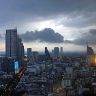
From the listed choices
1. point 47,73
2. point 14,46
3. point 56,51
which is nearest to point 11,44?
point 14,46

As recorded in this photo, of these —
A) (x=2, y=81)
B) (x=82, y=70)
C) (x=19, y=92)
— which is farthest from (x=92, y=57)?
(x=19, y=92)

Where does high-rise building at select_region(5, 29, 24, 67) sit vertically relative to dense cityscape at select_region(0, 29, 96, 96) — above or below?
above

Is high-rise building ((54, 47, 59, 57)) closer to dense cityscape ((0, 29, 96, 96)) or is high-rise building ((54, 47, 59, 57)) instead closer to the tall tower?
dense cityscape ((0, 29, 96, 96))

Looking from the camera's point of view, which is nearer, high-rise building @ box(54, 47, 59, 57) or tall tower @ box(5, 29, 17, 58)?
high-rise building @ box(54, 47, 59, 57)

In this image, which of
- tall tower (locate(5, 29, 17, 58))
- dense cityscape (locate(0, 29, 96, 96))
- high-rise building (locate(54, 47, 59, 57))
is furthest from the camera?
tall tower (locate(5, 29, 17, 58))

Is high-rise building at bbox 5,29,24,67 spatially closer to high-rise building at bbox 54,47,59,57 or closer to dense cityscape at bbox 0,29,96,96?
dense cityscape at bbox 0,29,96,96

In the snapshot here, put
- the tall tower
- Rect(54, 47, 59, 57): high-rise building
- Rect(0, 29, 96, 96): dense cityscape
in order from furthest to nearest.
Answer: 1. the tall tower
2. Rect(54, 47, 59, 57): high-rise building
3. Rect(0, 29, 96, 96): dense cityscape

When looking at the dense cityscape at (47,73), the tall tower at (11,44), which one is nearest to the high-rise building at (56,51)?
the dense cityscape at (47,73)

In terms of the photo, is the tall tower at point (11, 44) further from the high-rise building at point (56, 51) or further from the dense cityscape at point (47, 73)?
the high-rise building at point (56, 51)

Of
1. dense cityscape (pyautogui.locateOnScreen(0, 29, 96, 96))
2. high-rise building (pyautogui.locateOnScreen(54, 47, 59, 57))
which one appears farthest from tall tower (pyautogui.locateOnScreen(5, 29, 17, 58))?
high-rise building (pyautogui.locateOnScreen(54, 47, 59, 57))
